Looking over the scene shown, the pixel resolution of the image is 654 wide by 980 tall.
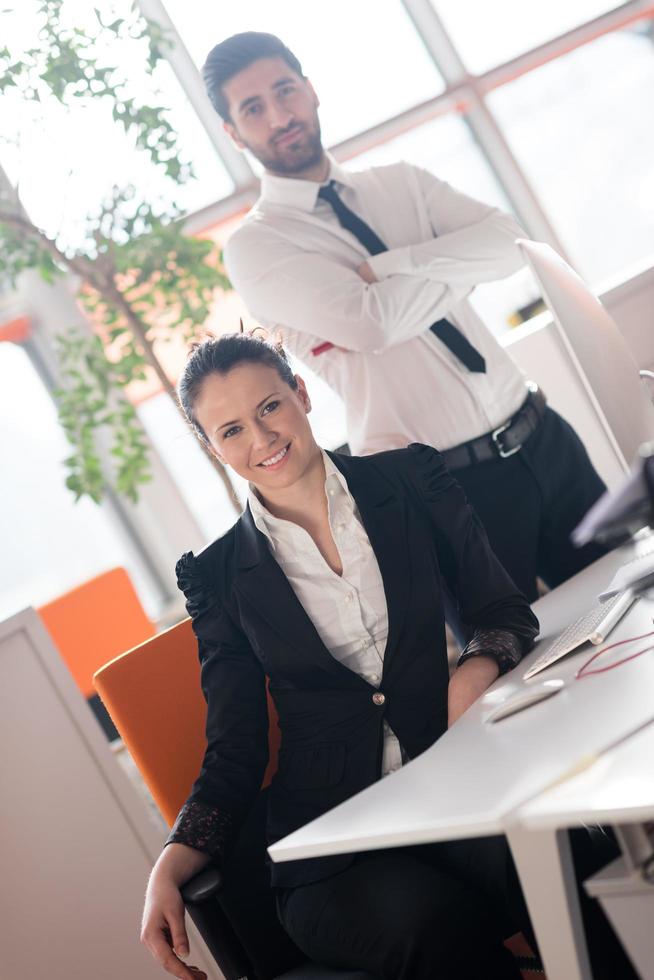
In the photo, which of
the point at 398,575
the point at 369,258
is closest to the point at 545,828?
the point at 398,575

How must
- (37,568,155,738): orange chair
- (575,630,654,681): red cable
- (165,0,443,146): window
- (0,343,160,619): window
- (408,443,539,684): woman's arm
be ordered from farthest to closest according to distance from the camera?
(165,0,443,146): window, (0,343,160,619): window, (37,568,155,738): orange chair, (408,443,539,684): woman's arm, (575,630,654,681): red cable

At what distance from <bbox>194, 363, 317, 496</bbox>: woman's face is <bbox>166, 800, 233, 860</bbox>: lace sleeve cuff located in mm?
589

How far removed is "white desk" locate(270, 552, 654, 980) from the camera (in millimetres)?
1196

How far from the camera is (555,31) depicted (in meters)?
6.46

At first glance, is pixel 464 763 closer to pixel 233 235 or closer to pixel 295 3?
pixel 233 235

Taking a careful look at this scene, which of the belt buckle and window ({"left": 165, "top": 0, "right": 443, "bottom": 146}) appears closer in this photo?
the belt buckle

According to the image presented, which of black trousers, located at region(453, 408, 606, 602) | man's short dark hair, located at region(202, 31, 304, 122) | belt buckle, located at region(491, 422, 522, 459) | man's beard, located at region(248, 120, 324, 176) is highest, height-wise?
man's short dark hair, located at region(202, 31, 304, 122)

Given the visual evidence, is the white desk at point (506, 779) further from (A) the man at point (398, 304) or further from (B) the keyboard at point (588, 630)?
(A) the man at point (398, 304)

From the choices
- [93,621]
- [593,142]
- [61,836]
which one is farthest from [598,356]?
[593,142]

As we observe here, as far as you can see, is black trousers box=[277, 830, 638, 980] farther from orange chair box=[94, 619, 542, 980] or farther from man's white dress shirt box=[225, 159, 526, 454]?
man's white dress shirt box=[225, 159, 526, 454]

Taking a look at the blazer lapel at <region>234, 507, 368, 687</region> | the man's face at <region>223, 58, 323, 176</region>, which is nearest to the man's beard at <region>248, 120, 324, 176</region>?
the man's face at <region>223, 58, 323, 176</region>

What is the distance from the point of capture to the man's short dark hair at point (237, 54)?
104 inches

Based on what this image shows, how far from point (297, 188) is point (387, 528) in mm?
1073

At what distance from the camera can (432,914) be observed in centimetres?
157
